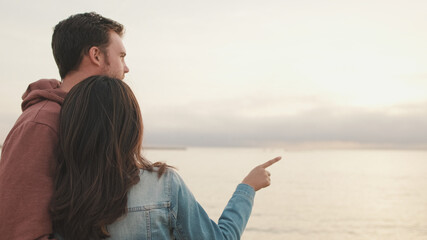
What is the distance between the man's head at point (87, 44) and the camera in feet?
7.70

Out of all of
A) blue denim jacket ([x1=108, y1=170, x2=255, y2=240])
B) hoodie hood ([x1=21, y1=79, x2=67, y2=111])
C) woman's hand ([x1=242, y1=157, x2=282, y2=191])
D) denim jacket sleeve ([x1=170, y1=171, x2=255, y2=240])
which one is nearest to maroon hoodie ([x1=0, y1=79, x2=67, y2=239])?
hoodie hood ([x1=21, y1=79, x2=67, y2=111])

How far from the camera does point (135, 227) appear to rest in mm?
1741

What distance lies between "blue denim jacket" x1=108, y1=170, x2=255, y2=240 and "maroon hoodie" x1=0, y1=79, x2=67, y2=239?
0.30m

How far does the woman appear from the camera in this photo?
1.69m

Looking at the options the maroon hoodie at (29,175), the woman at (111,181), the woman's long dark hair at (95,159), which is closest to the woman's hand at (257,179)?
the woman at (111,181)

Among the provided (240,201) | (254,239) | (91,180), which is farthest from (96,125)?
(254,239)

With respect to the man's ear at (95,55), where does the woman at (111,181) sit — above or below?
below

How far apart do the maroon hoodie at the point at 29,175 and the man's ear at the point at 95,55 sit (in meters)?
0.60

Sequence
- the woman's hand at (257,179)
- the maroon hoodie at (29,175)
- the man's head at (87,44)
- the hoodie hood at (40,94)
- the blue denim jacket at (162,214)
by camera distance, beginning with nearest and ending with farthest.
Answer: the maroon hoodie at (29,175)
the blue denim jacket at (162,214)
the hoodie hood at (40,94)
the woman's hand at (257,179)
the man's head at (87,44)

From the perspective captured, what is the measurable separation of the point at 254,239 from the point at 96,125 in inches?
509

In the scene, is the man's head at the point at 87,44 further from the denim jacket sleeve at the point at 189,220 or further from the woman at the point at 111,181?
the denim jacket sleeve at the point at 189,220

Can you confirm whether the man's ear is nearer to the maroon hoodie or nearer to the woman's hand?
the maroon hoodie

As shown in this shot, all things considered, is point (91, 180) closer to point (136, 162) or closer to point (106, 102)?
point (136, 162)

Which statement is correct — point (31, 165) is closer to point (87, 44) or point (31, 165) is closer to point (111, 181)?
point (111, 181)
